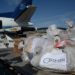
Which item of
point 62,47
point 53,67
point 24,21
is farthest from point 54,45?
point 24,21

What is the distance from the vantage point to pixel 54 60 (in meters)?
3.24

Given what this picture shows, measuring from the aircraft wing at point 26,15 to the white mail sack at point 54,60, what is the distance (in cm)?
2283

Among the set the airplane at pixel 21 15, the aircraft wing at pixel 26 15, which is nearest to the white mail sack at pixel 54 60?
the airplane at pixel 21 15

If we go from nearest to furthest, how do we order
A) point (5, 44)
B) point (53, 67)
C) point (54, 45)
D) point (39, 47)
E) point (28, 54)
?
point (53, 67)
point (54, 45)
point (39, 47)
point (28, 54)
point (5, 44)

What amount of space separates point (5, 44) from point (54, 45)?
12134 millimetres

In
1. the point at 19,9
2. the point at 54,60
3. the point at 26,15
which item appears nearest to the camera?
the point at 54,60

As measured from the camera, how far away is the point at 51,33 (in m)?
3.80

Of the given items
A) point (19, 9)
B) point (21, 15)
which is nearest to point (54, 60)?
point (21, 15)

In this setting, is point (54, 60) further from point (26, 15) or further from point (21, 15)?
point (26, 15)

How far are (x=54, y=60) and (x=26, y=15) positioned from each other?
79.2ft

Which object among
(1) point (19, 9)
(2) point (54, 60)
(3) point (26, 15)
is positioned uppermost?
(2) point (54, 60)

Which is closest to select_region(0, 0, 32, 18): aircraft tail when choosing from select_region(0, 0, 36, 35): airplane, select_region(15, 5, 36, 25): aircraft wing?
select_region(0, 0, 36, 35): airplane

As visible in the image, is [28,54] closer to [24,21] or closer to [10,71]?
[10,71]

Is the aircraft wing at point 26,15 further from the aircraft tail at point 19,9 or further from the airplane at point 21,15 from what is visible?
the aircraft tail at point 19,9
